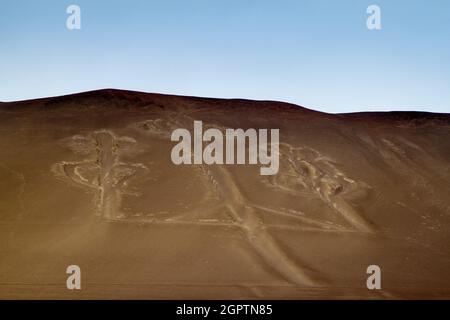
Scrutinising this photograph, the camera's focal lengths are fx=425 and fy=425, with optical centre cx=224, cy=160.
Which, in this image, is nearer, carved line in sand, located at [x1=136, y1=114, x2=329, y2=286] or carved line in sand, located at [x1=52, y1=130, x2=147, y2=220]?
carved line in sand, located at [x1=136, y1=114, x2=329, y2=286]

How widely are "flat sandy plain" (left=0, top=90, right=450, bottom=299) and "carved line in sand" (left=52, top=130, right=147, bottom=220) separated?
0.04 meters

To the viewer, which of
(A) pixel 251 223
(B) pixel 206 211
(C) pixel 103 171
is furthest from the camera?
(C) pixel 103 171

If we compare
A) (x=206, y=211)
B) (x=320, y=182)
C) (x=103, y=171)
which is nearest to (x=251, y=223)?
(x=206, y=211)

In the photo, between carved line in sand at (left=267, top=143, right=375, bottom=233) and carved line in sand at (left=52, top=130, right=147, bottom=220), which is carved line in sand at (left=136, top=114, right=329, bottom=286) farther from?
carved line in sand at (left=52, top=130, right=147, bottom=220)

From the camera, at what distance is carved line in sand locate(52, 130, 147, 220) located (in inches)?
286

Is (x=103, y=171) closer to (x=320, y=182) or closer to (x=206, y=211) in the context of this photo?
(x=206, y=211)

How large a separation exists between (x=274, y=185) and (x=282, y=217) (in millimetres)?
1298

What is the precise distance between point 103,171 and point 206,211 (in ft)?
7.99

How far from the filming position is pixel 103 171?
27.3 feet

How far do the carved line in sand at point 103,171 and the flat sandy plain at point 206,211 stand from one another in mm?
38

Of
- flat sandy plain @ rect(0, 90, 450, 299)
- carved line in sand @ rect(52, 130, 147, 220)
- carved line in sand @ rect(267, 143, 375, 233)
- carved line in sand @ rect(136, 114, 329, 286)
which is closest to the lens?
flat sandy plain @ rect(0, 90, 450, 299)

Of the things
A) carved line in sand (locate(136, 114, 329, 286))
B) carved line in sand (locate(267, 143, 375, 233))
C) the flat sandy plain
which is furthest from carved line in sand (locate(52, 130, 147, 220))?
carved line in sand (locate(267, 143, 375, 233))
